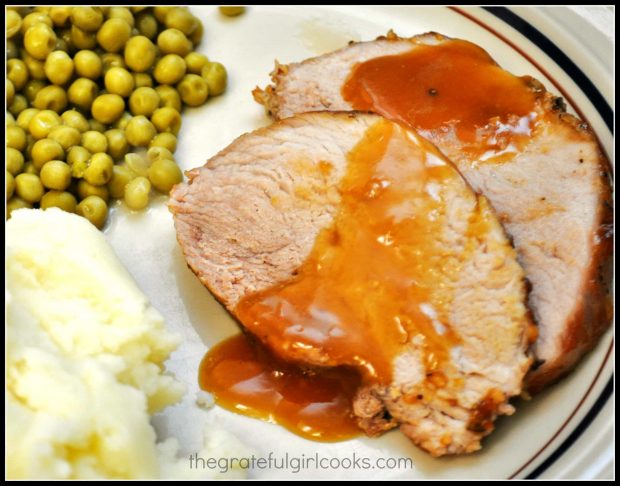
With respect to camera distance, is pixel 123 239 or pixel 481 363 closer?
pixel 481 363

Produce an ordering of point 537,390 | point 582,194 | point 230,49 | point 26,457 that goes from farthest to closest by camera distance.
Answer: point 230,49 < point 582,194 < point 537,390 < point 26,457

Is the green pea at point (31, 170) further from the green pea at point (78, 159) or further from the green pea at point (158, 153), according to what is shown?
the green pea at point (158, 153)

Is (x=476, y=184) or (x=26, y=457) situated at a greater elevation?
(x=476, y=184)

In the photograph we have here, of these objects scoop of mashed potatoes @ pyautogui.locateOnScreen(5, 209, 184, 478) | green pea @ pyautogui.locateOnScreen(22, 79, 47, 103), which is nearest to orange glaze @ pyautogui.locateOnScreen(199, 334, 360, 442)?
scoop of mashed potatoes @ pyautogui.locateOnScreen(5, 209, 184, 478)

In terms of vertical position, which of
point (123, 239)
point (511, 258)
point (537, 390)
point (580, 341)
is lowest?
point (123, 239)

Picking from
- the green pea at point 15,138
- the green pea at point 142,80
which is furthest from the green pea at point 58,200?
the green pea at point 142,80

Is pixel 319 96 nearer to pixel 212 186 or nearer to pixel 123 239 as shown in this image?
pixel 212 186

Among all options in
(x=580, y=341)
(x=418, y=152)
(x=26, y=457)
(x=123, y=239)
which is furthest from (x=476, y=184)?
(x=26, y=457)
